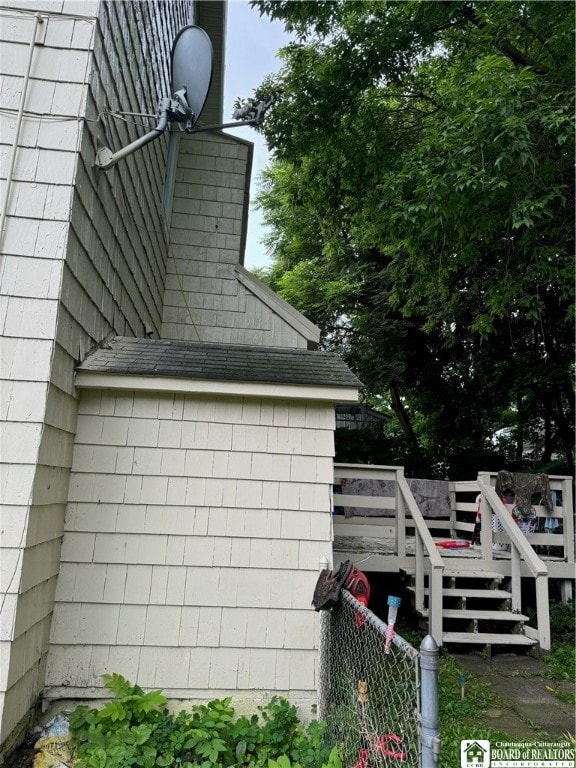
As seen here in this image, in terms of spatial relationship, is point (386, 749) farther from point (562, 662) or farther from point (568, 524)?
point (568, 524)

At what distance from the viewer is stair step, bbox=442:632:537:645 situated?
4316 millimetres

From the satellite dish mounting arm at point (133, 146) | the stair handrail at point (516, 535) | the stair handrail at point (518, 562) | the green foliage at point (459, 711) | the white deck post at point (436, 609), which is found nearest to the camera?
the green foliage at point (459, 711)

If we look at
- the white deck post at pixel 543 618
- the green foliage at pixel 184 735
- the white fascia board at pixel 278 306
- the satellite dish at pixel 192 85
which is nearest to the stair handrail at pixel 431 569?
the white deck post at pixel 543 618

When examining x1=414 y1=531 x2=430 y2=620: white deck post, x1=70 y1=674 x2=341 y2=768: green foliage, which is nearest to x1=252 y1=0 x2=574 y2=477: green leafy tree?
x1=414 y1=531 x2=430 y2=620: white deck post

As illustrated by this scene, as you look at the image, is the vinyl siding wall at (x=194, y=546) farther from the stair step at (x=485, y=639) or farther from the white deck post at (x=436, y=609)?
the stair step at (x=485, y=639)

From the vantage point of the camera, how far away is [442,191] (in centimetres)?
469

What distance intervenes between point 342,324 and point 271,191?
5747mm

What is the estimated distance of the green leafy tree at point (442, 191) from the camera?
4.61 meters

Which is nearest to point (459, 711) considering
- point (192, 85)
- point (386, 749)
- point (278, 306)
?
point (386, 749)

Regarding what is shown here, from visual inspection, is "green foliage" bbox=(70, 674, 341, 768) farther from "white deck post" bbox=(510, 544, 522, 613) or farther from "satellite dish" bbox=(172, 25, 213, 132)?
"satellite dish" bbox=(172, 25, 213, 132)

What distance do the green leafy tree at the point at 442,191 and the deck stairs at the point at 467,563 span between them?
2479mm

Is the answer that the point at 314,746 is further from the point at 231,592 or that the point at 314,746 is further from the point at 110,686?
the point at 110,686

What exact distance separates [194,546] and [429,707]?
210 centimetres

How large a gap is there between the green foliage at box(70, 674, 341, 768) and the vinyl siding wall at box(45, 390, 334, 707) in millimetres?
139
